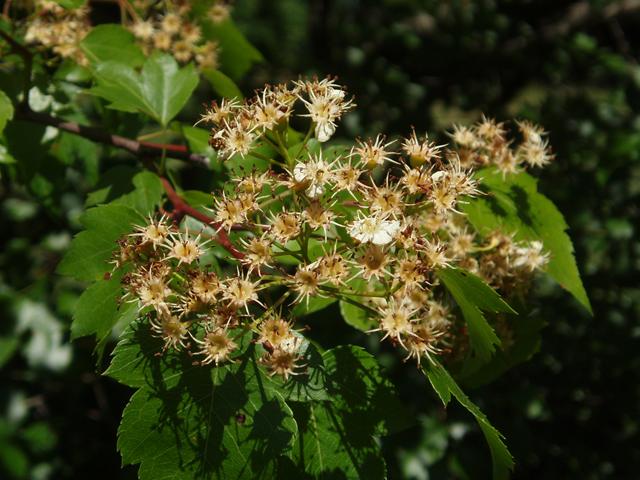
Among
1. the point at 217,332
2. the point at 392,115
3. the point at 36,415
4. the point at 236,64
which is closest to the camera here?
the point at 217,332

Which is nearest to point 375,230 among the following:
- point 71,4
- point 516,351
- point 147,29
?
point 516,351

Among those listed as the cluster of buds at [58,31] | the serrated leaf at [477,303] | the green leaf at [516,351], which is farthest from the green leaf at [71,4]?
the green leaf at [516,351]

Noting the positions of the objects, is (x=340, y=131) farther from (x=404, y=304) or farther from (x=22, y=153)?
(x=404, y=304)

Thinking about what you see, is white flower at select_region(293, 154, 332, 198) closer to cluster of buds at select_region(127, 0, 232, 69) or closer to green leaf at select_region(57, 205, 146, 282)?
green leaf at select_region(57, 205, 146, 282)

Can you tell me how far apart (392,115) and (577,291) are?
63.3 inches

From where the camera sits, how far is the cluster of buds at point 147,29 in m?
1.32

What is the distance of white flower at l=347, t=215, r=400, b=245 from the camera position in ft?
2.46

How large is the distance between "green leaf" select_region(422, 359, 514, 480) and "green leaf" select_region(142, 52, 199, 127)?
0.85m

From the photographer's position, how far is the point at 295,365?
783mm

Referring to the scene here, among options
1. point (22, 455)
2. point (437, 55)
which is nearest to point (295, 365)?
point (22, 455)

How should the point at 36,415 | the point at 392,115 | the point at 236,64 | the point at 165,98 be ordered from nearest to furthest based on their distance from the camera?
the point at 165,98 → the point at 236,64 → the point at 36,415 → the point at 392,115

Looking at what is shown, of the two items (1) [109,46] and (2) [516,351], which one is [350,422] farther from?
(1) [109,46]

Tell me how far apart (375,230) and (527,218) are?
508 mm

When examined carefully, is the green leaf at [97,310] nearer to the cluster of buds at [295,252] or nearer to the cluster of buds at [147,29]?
the cluster of buds at [295,252]
